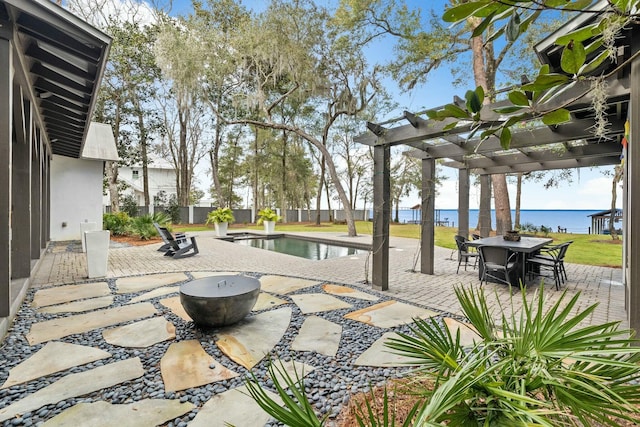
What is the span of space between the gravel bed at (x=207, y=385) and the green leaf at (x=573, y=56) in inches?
66.7

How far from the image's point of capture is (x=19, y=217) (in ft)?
15.7

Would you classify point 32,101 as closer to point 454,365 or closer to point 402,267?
point 454,365

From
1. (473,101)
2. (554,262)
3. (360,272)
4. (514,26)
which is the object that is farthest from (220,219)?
(514,26)

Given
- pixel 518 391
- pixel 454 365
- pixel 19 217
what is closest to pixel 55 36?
pixel 19 217

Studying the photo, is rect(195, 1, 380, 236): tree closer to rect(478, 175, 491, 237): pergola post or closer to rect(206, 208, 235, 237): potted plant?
rect(206, 208, 235, 237): potted plant

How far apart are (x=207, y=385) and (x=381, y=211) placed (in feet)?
11.9

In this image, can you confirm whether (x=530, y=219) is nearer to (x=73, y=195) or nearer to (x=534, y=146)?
(x=534, y=146)

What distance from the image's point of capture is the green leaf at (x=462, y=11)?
861 mm

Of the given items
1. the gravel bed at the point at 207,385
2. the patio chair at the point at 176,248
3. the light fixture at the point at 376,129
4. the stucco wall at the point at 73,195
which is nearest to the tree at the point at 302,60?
the stucco wall at the point at 73,195

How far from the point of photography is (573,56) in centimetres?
92

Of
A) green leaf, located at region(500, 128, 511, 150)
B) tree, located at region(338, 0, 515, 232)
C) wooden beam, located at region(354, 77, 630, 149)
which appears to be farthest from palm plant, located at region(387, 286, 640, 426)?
tree, located at region(338, 0, 515, 232)

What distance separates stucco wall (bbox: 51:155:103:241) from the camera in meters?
10.4

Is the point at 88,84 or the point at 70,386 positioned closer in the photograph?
the point at 70,386

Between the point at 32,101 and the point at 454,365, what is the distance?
6.73 m
